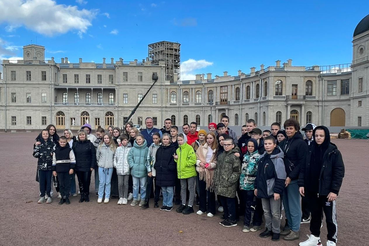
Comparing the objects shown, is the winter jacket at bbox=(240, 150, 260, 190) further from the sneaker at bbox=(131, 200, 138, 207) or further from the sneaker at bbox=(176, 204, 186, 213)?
the sneaker at bbox=(131, 200, 138, 207)

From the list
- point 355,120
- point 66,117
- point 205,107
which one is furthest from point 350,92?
point 66,117

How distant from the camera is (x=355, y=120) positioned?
3450 cm

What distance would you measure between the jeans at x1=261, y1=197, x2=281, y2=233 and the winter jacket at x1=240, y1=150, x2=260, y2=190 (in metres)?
0.38

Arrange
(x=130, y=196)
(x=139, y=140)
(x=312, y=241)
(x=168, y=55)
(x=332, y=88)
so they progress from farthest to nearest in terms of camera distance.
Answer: (x=168, y=55) < (x=332, y=88) < (x=130, y=196) < (x=139, y=140) < (x=312, y=241)

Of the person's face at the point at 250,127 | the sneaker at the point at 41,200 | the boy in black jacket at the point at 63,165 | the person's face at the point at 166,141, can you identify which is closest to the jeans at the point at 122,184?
the boy in black jacket at the point at 63,165

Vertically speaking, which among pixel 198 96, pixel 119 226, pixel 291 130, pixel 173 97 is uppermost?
pixel 198 96

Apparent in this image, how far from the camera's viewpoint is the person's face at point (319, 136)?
3736 mm

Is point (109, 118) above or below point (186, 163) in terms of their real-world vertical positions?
above

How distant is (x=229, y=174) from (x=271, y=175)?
2.74 feet

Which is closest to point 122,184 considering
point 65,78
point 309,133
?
point 309,133

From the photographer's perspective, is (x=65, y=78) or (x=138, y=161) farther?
(x=65, y=78)

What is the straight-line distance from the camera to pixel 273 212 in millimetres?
4227

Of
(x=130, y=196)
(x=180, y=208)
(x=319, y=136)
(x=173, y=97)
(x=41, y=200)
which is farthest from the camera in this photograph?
(x=173, y=97)

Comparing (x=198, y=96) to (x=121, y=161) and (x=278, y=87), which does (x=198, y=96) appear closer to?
(x=278, y=87)
